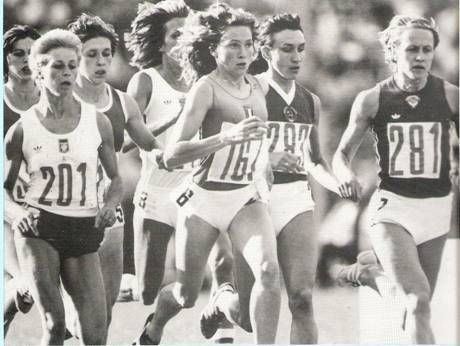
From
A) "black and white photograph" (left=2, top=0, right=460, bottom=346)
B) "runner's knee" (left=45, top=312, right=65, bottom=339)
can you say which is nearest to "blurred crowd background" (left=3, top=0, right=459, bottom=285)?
"black and white photograph" (left=2, top=0, right=460, bottom=346)

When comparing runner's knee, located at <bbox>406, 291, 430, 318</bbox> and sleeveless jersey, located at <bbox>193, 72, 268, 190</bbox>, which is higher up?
sleeveless jersey, located at <bbox>193, 72, 268, 190</bbox>

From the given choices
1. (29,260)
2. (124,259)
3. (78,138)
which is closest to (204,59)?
(78,138)

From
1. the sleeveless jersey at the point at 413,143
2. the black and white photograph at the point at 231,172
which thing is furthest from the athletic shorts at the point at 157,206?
the sleeveless jersey at the point at 413,143

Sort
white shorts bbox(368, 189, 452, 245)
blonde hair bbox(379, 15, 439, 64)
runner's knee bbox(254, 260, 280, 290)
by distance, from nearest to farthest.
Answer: runner's knee bbox(254, 260, 280, 290), white shorts bbox(368, 189, 452, 245), blonde hair bbox(379, 15, 439, 64)

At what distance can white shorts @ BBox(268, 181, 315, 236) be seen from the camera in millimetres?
4027

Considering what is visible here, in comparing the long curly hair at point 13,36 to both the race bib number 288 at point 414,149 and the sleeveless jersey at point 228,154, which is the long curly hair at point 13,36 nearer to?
the sleeveless jersey at point 228,154

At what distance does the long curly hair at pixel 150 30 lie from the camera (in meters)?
4.14

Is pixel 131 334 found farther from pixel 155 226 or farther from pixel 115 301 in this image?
pixel 155 226

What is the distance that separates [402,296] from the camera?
4.01 metres

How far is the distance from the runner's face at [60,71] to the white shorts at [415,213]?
5.55ft

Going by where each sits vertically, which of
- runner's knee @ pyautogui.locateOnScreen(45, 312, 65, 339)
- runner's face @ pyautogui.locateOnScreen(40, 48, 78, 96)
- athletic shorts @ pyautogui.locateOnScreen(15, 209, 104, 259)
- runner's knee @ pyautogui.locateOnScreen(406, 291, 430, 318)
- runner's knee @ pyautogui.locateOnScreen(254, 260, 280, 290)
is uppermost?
runner's face @ pyautogui.locateOnScreen(40, 48, 78, 96)

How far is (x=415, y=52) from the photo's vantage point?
413 centimetres

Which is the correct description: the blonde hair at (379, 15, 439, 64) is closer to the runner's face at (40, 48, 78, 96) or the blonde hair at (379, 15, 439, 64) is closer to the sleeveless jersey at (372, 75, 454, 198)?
the sleeveless jersey at (372, 75, 454, 198)

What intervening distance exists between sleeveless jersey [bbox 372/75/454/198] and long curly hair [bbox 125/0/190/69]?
118 cm
